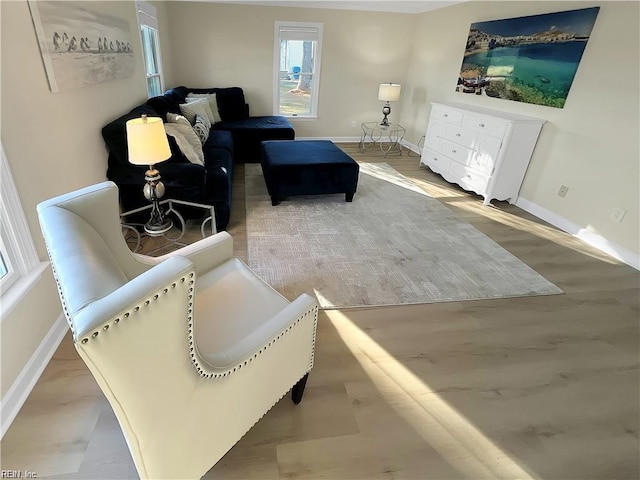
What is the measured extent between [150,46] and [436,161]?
400cm

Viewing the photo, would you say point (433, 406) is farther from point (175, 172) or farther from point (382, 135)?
point (382, 135)

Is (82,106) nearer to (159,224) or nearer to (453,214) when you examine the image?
(159,224)

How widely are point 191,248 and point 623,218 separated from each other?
3379mm

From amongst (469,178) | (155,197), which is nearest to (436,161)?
(469,178)

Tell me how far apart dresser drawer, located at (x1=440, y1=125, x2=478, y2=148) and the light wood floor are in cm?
223

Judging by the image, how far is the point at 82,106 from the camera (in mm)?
2168

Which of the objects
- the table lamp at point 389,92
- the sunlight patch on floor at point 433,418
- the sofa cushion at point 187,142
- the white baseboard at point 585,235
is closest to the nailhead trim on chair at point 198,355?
the sunlight patch on floor at point 433,418

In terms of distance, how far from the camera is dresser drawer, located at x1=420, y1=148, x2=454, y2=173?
438cm

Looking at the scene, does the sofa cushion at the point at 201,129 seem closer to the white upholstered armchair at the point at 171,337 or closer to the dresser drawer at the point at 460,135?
the white upholstered armchair at the point at 171,337

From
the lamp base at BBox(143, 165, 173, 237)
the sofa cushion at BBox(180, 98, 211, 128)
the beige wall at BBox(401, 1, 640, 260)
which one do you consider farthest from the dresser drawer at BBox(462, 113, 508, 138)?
the lamp base at BBox(143, 165, 173, 237)

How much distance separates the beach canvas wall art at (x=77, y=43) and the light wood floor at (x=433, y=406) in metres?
1.50

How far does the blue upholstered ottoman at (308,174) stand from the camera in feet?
11.1

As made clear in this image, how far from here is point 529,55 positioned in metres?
3.50

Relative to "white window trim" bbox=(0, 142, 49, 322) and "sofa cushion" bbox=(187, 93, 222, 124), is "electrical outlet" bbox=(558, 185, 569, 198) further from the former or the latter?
"sofa cushion" bbox=(187, 93, 222, 124)
